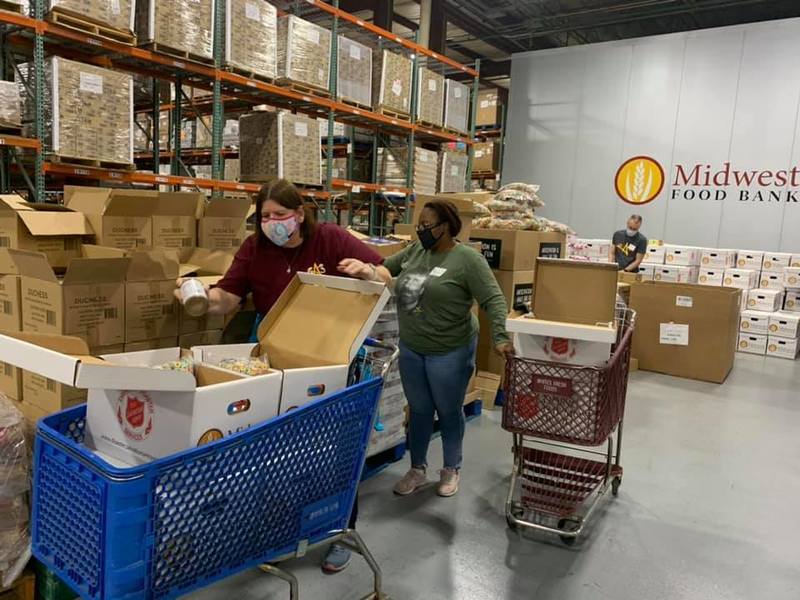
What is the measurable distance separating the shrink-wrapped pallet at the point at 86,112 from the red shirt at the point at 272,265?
2295 millimetres

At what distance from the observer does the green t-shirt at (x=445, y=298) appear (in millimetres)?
2926

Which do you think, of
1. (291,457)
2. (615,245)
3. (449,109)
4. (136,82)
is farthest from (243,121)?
(615,245)

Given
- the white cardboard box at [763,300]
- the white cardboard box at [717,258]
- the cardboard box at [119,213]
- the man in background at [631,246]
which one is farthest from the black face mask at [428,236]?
the white cardboard box at [717,258]

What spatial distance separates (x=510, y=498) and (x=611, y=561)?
20.0 inches

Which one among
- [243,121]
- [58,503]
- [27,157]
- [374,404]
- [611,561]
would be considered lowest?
[611,561]

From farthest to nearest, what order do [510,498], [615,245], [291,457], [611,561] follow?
1. [615,245]
2. [510,498]
3. [611,561]
4. [291,457]

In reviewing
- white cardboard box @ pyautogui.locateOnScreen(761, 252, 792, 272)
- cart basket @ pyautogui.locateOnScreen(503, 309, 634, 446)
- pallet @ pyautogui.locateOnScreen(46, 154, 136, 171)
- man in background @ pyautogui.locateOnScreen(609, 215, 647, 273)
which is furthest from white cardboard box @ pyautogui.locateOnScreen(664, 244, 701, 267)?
pallet @ pyautogui.locateOnScreen(46, 154, 136, 171)

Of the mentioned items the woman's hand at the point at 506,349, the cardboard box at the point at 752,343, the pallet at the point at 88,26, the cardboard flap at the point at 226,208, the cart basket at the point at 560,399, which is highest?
the pallet at the point at 88,26

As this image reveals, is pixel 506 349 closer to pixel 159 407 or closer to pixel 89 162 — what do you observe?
pixel 159 407

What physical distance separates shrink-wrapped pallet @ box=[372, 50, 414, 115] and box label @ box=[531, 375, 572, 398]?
507 cm

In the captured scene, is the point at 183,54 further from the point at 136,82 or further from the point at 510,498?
the point at 510,498

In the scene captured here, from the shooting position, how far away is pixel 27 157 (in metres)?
4.75

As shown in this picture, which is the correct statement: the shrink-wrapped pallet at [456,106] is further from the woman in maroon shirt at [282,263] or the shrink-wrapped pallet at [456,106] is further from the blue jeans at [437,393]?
the woman in maroon shirt at [282,263]

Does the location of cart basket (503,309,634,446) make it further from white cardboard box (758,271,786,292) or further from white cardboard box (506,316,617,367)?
white cardboard box (758,271,786,292)
